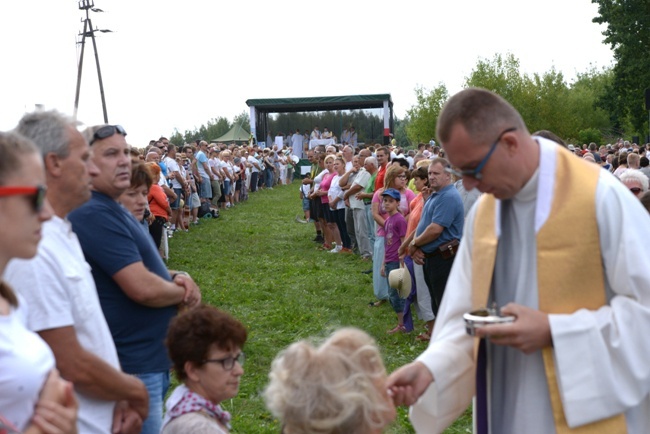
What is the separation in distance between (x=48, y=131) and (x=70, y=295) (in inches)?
24.7

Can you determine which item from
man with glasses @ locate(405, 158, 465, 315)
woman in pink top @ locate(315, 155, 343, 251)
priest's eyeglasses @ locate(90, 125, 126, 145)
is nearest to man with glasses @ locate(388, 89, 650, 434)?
priest's eyeglasses @ locate(90, 125, 126, 145)

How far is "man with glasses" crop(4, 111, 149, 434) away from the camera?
2.97m

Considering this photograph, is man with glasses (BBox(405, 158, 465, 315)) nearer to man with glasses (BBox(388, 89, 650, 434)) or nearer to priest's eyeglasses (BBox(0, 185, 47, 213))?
man with glasses (BBox(388, 89, 650, 434))

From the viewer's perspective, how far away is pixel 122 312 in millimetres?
3869

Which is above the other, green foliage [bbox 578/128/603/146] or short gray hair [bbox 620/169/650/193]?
short gray hair [bbox 620/169/650/193]

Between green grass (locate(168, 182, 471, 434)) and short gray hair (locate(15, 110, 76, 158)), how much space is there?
3.72m

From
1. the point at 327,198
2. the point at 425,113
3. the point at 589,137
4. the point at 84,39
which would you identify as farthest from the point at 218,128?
the point at 327,198

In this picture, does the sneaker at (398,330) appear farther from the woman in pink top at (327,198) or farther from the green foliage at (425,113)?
the green foliage at (425,113)

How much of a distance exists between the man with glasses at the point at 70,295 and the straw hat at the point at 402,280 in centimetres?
634

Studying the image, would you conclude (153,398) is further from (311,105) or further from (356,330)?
(311,105)

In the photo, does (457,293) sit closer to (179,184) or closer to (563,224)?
(563,224)

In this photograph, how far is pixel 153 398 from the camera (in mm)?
4004

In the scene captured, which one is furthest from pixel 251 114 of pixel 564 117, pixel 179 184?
pixel 564 117

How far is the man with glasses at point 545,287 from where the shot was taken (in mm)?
3012
